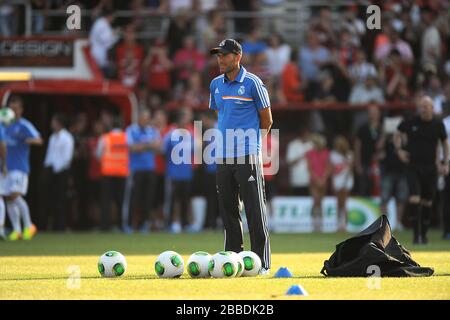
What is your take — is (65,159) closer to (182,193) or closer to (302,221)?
(182,193)

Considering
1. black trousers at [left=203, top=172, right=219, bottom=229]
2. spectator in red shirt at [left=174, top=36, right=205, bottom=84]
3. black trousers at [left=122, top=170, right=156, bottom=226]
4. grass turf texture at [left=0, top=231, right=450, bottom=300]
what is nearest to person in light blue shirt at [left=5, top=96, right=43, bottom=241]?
grass turf texture at [left=0, top=231, right=450, bottom=300]

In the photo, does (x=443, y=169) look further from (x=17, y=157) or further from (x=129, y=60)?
(x=129, y=60)

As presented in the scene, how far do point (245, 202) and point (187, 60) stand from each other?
15.1m

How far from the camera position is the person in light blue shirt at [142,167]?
2555 centimetres

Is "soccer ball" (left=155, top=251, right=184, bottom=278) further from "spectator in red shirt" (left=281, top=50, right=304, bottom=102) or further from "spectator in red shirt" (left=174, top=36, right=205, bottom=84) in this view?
"spectator in red shirt" (left=174, top=36, right=205, bottom=84)

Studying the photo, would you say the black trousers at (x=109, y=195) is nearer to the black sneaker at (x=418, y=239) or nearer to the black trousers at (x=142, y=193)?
the black trousers at (x=142, y=193)

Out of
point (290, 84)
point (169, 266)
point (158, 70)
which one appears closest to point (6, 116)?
point (158, 70)

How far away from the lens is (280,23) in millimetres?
30469

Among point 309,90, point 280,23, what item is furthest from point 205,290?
point 280,23

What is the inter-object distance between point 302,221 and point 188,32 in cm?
650

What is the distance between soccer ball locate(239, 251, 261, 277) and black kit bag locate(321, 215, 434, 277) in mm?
812

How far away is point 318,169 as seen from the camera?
2580 cm

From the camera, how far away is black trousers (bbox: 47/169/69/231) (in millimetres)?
25297

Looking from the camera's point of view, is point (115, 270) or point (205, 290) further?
point (115, 270)
